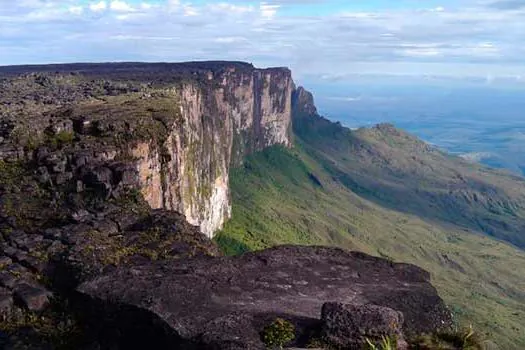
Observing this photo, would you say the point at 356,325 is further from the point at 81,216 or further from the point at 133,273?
the point at 81,216

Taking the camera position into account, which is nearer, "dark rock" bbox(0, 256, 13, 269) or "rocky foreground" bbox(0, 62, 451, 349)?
"rocky foreground" bbox(0, 62, 451, 349)

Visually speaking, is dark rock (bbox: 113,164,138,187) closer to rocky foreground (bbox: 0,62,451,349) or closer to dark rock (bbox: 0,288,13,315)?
rocky foreground (bbox: 0,62,451,349)

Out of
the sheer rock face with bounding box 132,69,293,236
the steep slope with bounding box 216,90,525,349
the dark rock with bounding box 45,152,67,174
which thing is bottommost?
the steep slope with bounding box 216,90,525,349

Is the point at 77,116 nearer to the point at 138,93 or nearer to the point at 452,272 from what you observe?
the point at 138,93

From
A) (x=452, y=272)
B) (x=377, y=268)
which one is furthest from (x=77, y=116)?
(x=452, y=272)

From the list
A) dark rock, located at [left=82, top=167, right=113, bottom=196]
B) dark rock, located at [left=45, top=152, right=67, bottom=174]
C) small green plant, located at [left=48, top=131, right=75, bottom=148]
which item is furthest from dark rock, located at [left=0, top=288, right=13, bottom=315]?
small green plant, located at [left=48, top=131, right=75, bottom=148]

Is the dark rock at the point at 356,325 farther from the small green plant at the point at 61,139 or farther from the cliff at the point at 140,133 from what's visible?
the small green plant at the point at 61,139
